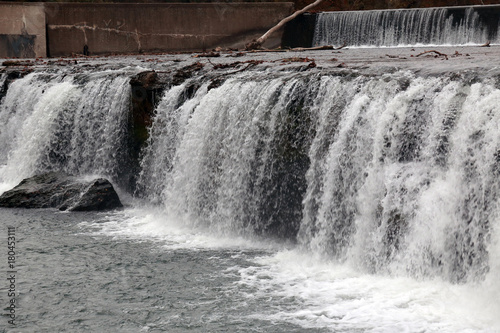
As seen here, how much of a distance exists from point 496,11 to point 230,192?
12.5 meters

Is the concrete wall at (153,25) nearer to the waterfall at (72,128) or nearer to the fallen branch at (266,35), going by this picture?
the fallen branch at (266,35)

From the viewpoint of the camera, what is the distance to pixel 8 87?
→ 1581cm

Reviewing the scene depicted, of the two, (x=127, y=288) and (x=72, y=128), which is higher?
(x=72, y=128)

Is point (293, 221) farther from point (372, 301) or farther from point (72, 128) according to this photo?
point (72, 128)

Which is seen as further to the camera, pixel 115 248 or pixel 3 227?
pixel 3 227

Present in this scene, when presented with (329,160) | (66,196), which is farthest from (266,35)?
(329,160)

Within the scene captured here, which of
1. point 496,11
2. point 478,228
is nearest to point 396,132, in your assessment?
point 478,228

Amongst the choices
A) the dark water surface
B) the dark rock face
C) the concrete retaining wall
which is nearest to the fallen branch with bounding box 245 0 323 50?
the concrete retaining wall

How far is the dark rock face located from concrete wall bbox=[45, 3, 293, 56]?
12049mm

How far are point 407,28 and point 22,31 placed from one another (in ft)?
38.5

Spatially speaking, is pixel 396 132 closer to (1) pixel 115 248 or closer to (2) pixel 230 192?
(2) pixel 230 192

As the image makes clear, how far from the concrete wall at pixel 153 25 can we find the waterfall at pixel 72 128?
8.79 m

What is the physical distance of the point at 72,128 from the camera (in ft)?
44.9

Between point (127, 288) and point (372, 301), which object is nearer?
point (372, 301)
